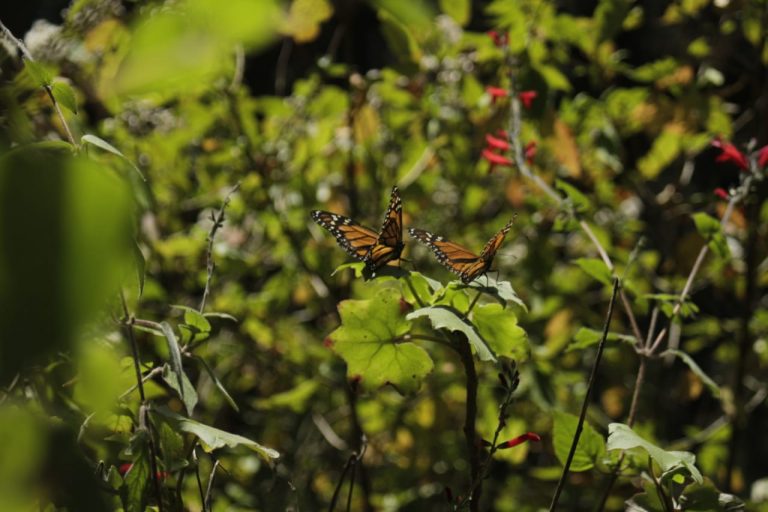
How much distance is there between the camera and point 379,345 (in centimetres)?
88

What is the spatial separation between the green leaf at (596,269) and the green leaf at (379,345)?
31 cm

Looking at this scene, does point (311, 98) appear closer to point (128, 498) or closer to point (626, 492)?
point (626, 492)

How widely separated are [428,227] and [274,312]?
0.52 metres

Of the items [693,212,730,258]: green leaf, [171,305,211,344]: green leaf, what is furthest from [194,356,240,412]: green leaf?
[693,212,730,258]: green leaf

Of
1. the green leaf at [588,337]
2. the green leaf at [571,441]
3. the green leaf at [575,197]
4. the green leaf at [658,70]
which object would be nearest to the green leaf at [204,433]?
the green leaf at [571,441]

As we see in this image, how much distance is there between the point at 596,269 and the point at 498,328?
1.00ft

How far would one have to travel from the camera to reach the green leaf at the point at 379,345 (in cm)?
86

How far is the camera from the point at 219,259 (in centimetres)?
226

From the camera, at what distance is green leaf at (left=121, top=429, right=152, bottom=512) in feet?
2.18

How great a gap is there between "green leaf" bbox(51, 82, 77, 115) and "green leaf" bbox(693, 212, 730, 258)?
84cm

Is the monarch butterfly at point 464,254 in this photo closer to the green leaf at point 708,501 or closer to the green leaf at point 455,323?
the green leaf at point 455,323

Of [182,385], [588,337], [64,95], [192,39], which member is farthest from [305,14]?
[192,39]

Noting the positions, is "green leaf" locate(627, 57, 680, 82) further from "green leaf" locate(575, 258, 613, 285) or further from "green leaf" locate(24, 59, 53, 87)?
"green leaf" locate(24, 59, 53, 87)

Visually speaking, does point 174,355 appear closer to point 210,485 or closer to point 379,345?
point 210,485
